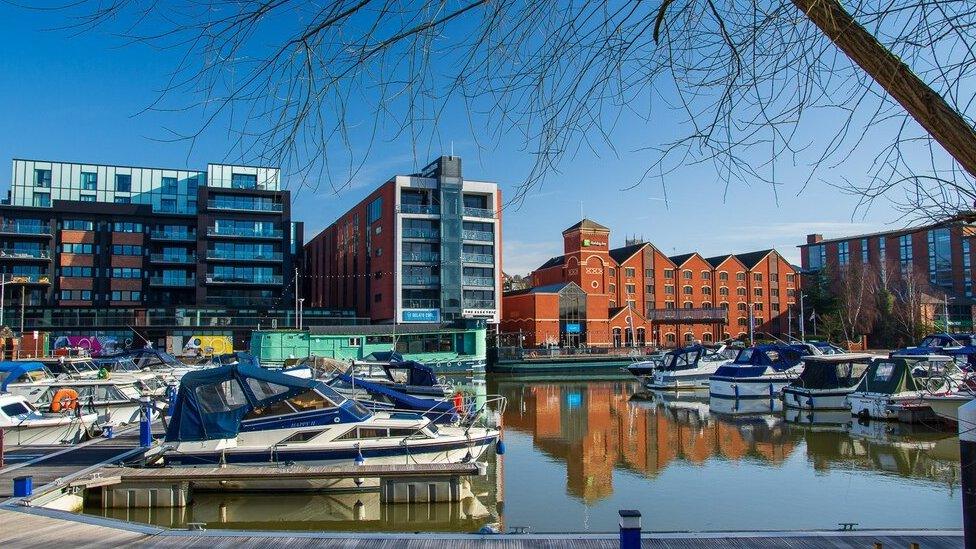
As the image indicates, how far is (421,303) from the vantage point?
203 feet

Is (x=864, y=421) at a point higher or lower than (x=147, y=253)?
lower

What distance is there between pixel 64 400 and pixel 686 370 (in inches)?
1183

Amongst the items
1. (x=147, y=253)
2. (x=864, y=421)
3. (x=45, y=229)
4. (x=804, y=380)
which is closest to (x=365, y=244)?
(x=147, y=253)

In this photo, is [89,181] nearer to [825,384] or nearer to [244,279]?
[244,279]

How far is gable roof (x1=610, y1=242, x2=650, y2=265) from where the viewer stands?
74.7 m

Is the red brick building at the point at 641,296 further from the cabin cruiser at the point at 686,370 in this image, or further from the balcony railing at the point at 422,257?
the cabin cruiser at the point at 686,370

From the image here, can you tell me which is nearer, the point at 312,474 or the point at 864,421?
the point at 312,474

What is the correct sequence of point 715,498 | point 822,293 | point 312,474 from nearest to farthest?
1. point 312,474
2. point 715,498
3. point 822,293

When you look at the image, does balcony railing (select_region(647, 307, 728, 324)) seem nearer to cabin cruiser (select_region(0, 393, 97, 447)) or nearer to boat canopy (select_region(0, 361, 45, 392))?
boat canopy (select_region(0, 361, 45, 392))

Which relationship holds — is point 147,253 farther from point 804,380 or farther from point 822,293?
point 822,293

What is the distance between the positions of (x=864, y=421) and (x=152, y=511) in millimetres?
23483

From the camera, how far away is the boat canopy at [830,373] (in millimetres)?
30203

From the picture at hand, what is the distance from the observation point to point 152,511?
1295 centimetres

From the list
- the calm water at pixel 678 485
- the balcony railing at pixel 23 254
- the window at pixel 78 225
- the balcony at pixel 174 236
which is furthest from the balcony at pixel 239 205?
the calm water at pixel 678 485
